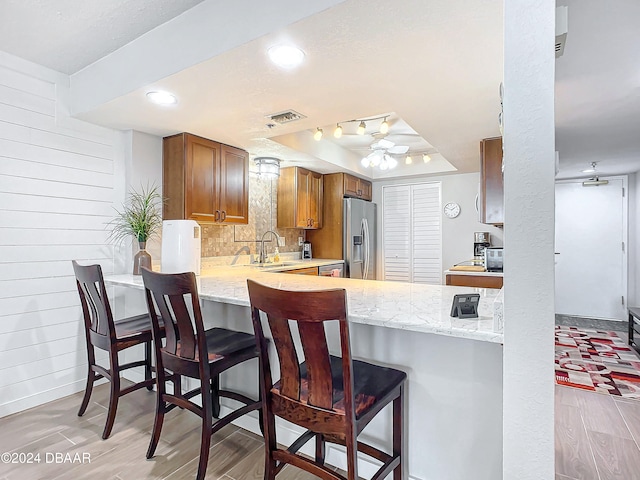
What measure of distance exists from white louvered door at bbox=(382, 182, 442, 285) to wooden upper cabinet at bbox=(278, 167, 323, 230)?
1525mm

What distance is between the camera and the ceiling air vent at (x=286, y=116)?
250 cm

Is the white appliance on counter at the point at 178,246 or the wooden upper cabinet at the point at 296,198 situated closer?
the white appliance on counter at the point at 178,246

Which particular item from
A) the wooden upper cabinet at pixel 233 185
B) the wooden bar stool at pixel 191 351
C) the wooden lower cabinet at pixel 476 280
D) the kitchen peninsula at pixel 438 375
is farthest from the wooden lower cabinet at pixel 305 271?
the kitchen peninsula at pixel 438 375

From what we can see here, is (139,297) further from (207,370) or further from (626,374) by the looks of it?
(626,374)

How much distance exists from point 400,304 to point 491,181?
6.64ft

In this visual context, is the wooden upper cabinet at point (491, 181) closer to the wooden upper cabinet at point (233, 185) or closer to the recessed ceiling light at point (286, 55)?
the recessed ceiling light at point (286, 55)

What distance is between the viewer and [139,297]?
2.83 m

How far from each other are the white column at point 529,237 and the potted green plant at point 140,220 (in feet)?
8.48

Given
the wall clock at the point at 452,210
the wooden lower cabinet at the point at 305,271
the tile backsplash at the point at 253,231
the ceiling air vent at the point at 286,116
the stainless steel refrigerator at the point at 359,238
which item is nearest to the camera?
the ceiling air vent at the point at 286,116

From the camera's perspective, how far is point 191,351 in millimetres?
1693

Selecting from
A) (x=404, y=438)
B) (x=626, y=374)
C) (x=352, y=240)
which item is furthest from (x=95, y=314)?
(x=626, y=374)

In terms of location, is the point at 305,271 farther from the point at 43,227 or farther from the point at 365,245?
the point at 43,227

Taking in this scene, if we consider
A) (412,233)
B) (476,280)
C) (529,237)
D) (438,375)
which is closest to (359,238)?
(412,233)

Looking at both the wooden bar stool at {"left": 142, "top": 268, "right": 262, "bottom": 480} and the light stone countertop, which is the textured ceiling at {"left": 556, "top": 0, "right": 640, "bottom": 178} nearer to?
the light stone countertop
